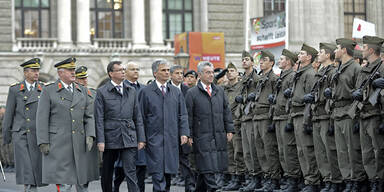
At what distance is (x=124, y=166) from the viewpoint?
14148 millimetres

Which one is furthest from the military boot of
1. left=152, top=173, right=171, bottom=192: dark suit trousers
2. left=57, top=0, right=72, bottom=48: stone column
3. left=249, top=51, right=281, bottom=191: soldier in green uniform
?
left=57, top=0, right=72, bottom=48: stone column

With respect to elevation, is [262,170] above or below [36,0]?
below

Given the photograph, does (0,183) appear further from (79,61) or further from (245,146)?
(79,61)

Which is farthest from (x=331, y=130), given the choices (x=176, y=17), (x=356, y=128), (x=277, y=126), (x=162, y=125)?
(x=176, y=17)

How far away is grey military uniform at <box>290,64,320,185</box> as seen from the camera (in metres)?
15.3

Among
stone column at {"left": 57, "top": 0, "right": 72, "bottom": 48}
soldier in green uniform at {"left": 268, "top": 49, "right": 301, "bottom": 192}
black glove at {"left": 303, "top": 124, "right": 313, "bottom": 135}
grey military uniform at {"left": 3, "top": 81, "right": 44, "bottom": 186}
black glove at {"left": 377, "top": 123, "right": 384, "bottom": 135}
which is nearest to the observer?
black glove at {"left": 377, "top": 123, "right": 384, "bottom": 135}

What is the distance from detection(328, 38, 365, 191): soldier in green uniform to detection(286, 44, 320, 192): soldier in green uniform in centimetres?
83

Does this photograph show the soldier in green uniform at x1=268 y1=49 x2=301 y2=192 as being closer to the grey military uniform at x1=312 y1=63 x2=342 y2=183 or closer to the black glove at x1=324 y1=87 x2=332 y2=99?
the grey military uniform at x1=312 y1=63 x2=342 y2=183

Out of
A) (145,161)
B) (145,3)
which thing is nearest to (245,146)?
(145,161)

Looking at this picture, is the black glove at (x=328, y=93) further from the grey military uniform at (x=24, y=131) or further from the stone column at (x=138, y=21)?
the stone column at (x=138, y=21)

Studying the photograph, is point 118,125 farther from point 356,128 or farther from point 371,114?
point 371,114

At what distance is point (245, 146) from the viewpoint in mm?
17672

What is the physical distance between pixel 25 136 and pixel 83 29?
28.1 m

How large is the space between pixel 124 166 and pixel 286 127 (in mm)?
3106
